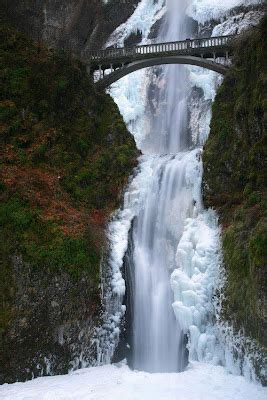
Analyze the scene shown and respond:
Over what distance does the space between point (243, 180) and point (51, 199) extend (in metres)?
6.37

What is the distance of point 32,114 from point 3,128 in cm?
161

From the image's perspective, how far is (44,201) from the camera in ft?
44.7

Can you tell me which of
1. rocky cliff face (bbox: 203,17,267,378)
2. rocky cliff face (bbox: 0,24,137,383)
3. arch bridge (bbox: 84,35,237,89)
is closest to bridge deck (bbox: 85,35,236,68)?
arch bridge (bbox: 84,35,237,89)

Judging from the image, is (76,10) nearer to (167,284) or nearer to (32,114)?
(32,114)

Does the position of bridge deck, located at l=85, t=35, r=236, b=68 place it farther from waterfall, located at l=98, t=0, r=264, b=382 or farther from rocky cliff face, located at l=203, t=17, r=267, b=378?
waterfall, located at l=98, t=0, r=264, b=382

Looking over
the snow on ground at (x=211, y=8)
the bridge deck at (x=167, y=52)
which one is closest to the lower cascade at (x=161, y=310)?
the bridge deck at (x=167, y=52)

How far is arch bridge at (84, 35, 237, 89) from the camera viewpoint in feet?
62.4

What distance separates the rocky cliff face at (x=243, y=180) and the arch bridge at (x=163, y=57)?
2.76 meters

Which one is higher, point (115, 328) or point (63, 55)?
point (63, 55)

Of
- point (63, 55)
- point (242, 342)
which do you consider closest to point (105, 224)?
point (242, 342)

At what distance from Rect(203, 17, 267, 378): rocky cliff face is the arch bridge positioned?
2.76m

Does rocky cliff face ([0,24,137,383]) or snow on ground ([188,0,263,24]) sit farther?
snow on ground ([188,0,263,24])

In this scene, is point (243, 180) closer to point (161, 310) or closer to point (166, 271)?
point (166, 271)

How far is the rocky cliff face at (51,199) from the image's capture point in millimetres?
11430
